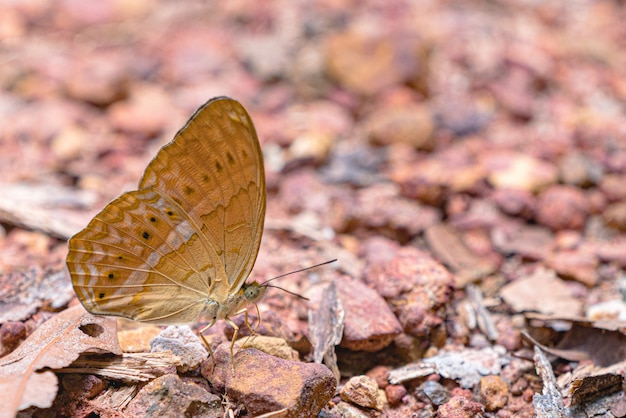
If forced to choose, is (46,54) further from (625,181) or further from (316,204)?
(625,181)

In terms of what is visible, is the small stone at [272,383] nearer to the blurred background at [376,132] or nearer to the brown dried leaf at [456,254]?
the blurred background at [376,132]

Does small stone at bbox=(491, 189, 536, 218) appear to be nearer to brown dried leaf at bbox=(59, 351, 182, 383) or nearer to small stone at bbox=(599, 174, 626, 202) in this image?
small stone at bbox=(599, 174, 626, 202)

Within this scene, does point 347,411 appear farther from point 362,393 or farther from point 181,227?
point 181,227

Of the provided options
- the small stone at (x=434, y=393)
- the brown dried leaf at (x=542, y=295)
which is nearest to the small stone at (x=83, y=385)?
the small stone at (x=434, y=393)

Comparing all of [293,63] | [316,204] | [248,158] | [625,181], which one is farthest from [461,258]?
[293,63]

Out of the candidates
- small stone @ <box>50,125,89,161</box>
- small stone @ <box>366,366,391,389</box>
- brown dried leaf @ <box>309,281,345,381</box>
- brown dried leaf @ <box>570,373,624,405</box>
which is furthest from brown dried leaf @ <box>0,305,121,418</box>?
small stone @ <box>50,125,89,161</box>
